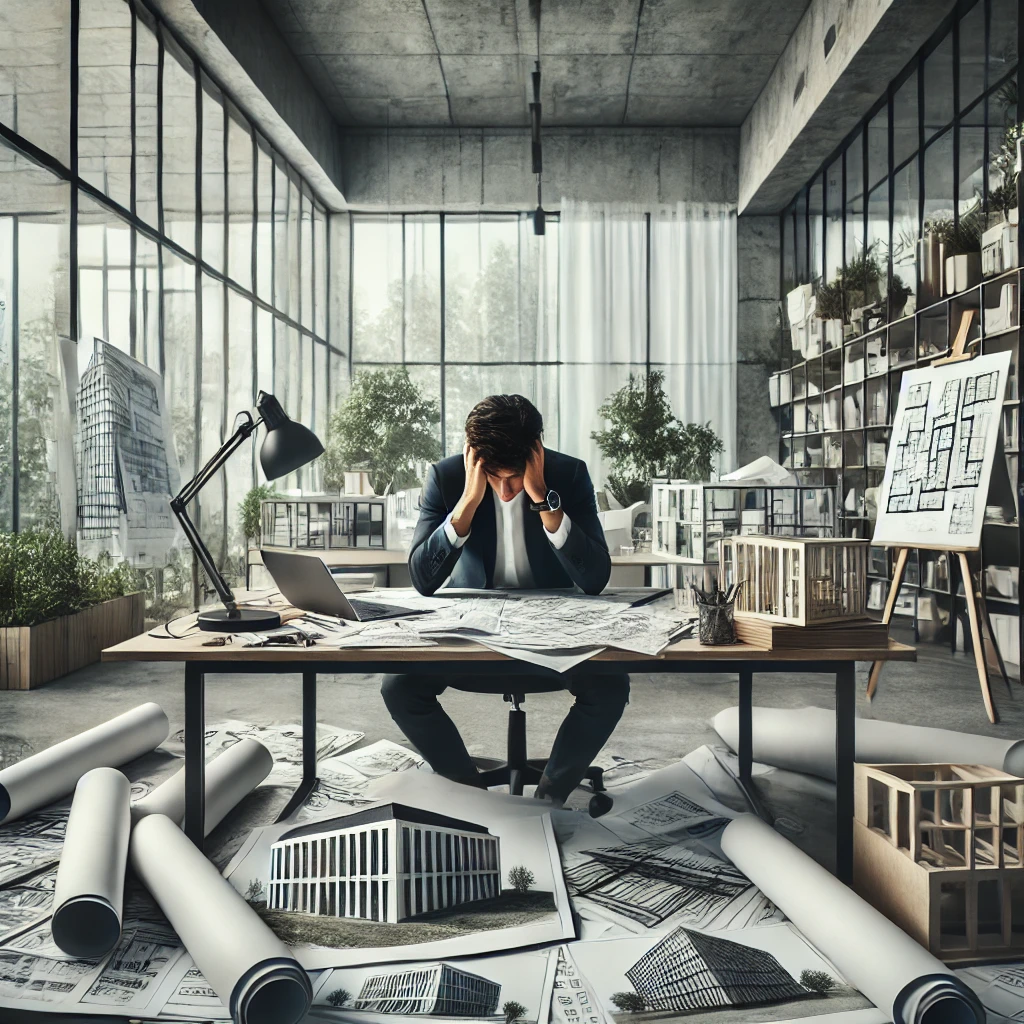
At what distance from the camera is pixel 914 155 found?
19.5ft

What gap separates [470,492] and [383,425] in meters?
6.61

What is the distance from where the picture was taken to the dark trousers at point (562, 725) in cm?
225

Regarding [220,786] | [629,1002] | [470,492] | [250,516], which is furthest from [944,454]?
[250,516]

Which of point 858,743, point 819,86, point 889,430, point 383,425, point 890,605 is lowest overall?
point 858,743

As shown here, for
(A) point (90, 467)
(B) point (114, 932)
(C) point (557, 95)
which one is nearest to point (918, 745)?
(B) point (114, 932)

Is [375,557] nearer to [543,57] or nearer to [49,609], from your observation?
[49,609]

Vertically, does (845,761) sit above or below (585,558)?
below

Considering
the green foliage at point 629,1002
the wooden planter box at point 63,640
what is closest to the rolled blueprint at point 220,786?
the green foliage at point 629,1002

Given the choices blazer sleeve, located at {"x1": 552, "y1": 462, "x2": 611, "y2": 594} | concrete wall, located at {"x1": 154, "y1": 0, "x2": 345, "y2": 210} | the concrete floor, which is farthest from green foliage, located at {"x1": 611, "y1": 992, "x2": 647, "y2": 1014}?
concrete wall, located at {"x1": 154, "y1": 0, "x2": 345, "y2": 210}

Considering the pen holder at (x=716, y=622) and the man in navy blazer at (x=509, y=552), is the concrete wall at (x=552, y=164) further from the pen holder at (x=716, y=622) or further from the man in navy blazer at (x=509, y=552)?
the pen holder at (x=716, y=622)

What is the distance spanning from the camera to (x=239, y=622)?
6.27 feet

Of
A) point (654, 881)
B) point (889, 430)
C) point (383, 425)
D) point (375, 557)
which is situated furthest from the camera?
point (383, 425)

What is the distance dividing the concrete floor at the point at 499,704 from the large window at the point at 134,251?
0.72 m

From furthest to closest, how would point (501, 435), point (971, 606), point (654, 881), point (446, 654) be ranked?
point (971, 606)
point (501, 435)
point (654, 881)
point (446, 654)
